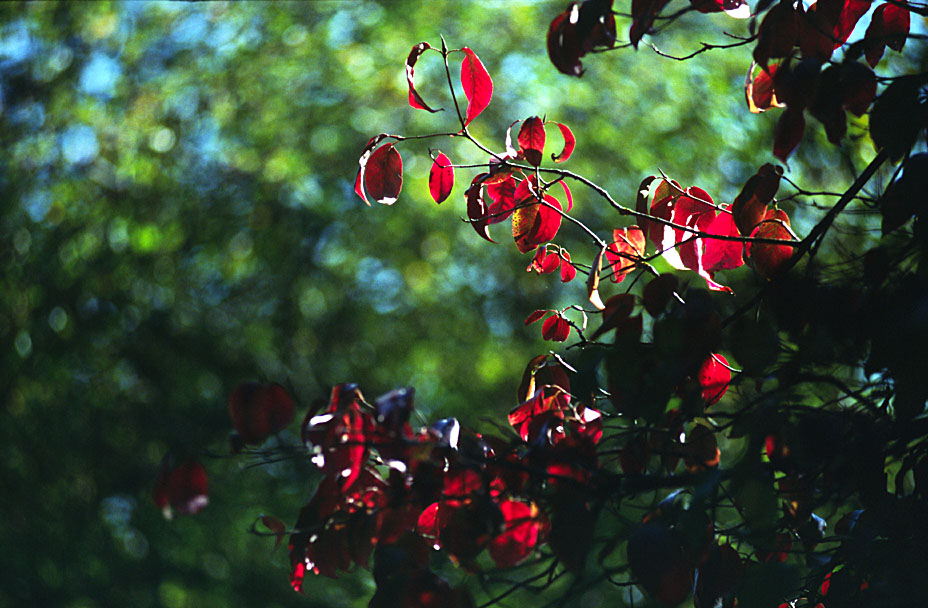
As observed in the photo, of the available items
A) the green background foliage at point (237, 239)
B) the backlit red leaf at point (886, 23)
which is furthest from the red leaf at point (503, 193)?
the green background foliage at point (237, 239)

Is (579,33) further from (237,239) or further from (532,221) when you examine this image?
(237,239)

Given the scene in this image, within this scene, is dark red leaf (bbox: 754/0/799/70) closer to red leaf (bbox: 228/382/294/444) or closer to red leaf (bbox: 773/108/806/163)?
red leaf (bbox: 773/108/806/163)

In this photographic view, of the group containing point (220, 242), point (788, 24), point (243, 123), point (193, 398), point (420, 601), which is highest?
point (788, 24)

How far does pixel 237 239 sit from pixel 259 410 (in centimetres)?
303

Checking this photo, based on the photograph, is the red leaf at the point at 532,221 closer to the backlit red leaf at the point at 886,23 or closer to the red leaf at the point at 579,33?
the red leaf at the point at 579,33

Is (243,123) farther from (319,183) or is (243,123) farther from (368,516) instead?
(368,516)

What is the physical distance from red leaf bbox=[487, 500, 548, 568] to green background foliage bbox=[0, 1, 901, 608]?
2462 mm

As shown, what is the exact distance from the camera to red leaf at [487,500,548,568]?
51 centimetres

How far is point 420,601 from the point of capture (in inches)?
20.1

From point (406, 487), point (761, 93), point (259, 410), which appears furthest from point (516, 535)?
point (761, 93)

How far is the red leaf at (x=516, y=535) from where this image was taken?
1.68ft

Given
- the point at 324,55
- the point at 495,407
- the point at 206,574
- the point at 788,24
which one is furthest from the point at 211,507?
the point at 788,24

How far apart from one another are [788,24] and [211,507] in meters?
3.03

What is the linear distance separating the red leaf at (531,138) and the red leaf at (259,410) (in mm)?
334
